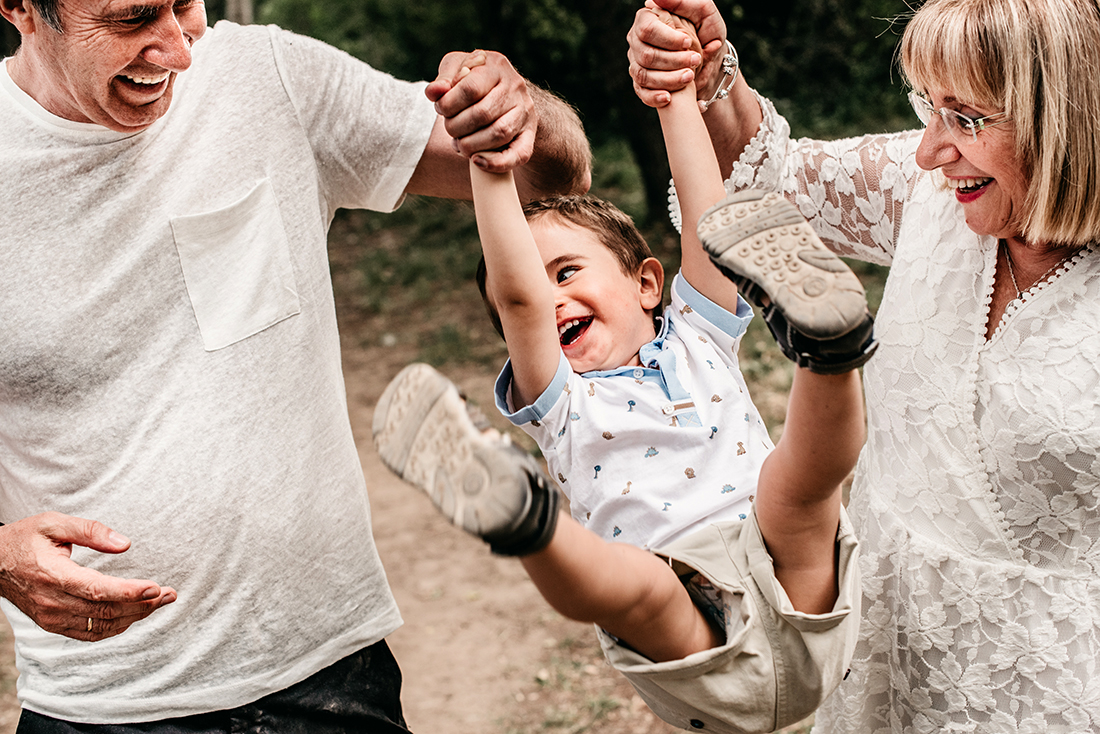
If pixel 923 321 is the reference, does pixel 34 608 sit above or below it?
below

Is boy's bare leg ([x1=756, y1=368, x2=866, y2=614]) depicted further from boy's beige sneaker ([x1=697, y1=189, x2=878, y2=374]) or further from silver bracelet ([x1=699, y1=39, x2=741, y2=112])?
silver bracelet ([x1=699, y1=39, x2=741, y2=112])

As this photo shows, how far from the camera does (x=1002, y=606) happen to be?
5.55 ft

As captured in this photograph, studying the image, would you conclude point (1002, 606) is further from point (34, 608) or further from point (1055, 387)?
point (34, 608)

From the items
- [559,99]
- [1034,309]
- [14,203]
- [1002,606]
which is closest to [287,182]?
[14,203]

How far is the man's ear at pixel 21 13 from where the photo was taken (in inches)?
73.0

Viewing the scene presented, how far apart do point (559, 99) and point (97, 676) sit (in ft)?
5.14

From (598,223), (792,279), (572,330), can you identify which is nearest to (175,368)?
(572,330)

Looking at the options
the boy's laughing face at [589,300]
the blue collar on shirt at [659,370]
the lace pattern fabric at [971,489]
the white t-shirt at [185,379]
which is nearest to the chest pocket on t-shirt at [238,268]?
the white t-shirt at [185,379]

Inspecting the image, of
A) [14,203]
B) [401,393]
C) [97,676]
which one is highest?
[14,203]

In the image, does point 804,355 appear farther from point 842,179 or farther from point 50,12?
point 50,12

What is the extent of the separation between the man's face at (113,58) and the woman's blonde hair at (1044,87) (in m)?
1.38

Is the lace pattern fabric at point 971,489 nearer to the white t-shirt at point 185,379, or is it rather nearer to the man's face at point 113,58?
the white t-shirt at point 185,379

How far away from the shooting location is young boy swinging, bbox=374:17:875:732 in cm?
135

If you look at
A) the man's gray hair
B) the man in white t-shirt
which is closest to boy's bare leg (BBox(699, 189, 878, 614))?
the man in white t-shirt
